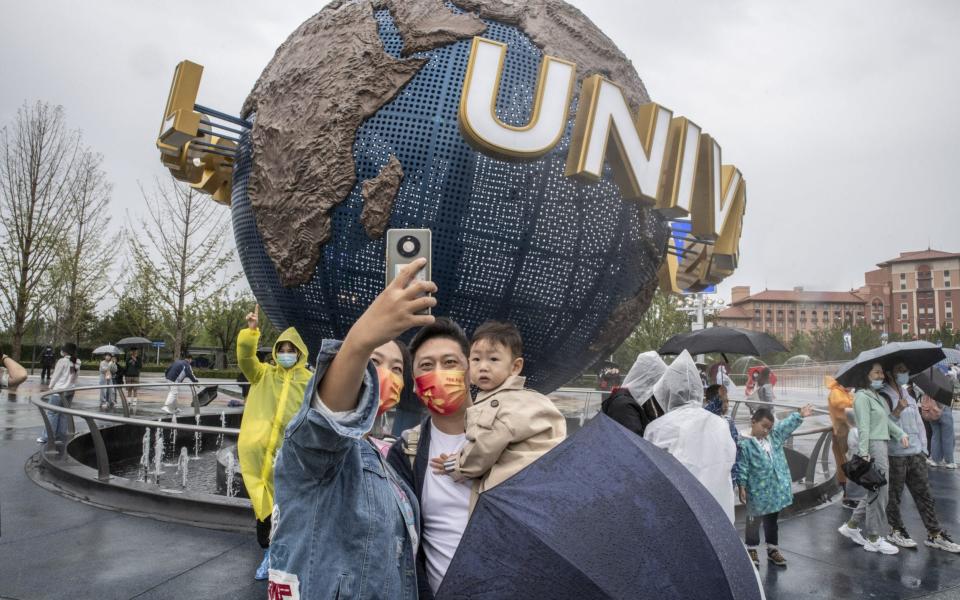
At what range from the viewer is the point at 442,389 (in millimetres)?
1935

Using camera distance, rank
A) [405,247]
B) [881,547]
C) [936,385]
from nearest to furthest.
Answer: [405,247] < [881,547] < [936,385]

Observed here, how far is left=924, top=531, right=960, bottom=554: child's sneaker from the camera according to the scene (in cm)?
483

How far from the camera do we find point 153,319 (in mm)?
31453

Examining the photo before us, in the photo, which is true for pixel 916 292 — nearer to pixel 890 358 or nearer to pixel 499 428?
pixel 890 358

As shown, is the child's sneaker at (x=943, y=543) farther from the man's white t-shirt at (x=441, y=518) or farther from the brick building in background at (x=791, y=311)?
the brick building in background at (x=791, y=311)

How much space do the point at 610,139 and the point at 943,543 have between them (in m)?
4.10

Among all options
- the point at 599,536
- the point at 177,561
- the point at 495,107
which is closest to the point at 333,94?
the point at 495,107

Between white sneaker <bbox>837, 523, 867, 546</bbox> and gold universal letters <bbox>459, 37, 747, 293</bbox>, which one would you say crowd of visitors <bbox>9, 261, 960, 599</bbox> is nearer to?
gold universal letters <bbox>459, 37, 747, 293</bbox>

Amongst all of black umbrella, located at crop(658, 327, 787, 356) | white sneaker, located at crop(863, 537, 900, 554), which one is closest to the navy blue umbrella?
white sneaker, located at crop(863, 537, 900, 554)

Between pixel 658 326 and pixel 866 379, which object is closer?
pixel 866 379

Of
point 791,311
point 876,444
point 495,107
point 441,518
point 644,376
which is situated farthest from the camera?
point 791,311

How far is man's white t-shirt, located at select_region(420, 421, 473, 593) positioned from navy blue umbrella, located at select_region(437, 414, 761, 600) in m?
0.48

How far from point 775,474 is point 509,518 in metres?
3.80

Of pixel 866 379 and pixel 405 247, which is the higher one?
pixel 405 247
